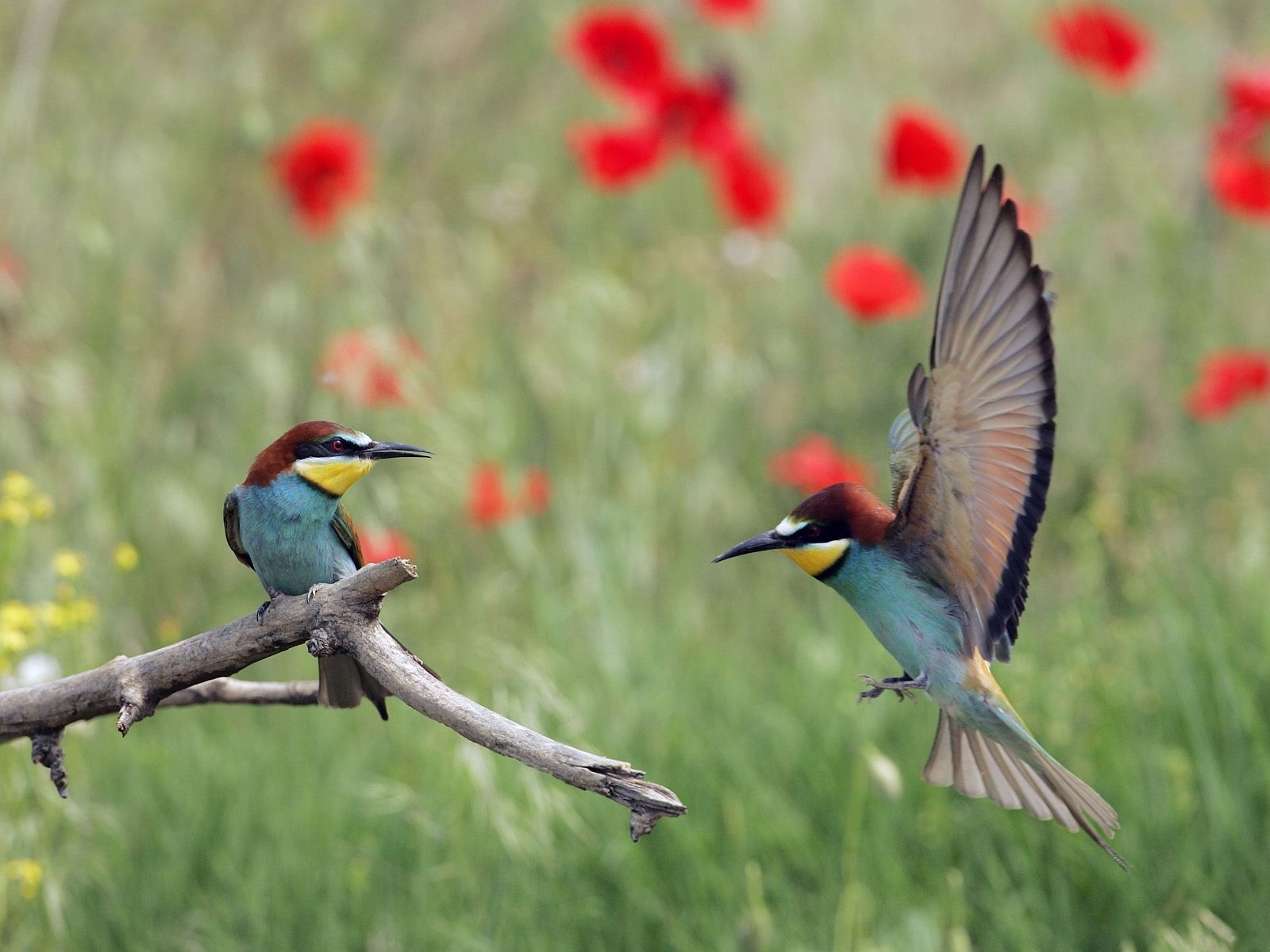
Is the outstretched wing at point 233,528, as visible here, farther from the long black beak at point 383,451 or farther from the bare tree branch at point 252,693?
the long black beak at point 383,451

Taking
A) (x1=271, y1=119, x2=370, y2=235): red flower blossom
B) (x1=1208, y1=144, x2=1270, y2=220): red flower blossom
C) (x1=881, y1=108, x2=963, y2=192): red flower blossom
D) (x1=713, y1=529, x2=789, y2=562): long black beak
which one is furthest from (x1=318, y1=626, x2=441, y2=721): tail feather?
(x1=1208, y1=144, x2=1270, y2=220): red flower blossom

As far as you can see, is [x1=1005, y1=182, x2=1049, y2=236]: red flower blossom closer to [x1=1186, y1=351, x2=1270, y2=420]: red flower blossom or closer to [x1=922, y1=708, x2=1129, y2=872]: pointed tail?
[x1=1186, y1=351, x2=1270, y2=420]: red flower blossom

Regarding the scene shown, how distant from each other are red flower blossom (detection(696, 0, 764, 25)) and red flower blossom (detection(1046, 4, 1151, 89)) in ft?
2.41

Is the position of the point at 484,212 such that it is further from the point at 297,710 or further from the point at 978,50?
the point at 978,50

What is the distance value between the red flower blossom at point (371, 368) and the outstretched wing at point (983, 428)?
5.27 feet

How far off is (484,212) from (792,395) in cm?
94

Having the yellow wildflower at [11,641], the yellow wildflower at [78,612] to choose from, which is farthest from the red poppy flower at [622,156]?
the yellow wildflower at [11,641]

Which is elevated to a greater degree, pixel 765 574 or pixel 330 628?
pixel 765 574

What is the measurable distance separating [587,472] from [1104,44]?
1.59 metres

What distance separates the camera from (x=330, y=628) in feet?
4.03

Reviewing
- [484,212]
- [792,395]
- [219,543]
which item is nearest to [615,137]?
[484,212]

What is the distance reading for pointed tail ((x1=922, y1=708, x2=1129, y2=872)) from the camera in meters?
1.40

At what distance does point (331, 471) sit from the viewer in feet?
4.60

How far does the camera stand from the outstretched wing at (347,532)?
161 cm
